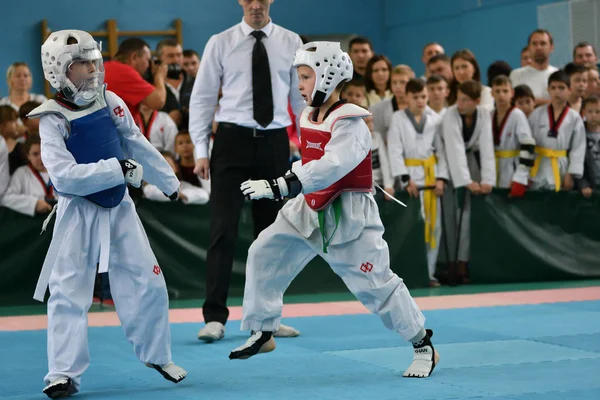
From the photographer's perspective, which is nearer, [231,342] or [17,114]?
[231,342]

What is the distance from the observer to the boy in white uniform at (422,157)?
334 inches

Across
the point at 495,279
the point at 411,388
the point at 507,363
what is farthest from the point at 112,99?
the point at 495,279

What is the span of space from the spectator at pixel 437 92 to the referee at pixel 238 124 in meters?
3.14

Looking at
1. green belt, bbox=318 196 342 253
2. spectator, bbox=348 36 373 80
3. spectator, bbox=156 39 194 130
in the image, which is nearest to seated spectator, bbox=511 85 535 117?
spectator, bbox=348 36 373 80

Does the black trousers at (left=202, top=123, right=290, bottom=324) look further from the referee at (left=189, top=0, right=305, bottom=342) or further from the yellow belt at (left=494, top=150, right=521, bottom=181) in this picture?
the yellow belt at (left=494, top=150, right=521, bottom=181)

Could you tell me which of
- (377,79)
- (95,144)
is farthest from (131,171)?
(377,79)

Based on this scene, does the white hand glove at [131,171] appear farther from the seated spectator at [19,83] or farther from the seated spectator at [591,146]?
the seated spectator at [591,146]

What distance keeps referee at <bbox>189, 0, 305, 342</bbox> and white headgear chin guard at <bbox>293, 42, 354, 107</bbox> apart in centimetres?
139

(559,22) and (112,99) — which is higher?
(559,22)

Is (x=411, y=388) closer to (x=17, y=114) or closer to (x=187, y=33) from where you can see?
(x=17, y=114)

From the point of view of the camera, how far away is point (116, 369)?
4848mm

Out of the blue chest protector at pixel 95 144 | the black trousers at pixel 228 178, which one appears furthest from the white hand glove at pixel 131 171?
the black trousers at pixel 228 178

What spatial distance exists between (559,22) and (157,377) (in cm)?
Result: 1111

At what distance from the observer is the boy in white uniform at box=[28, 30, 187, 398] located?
162 inches
